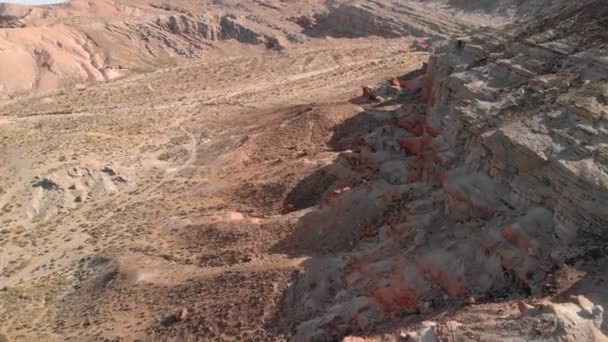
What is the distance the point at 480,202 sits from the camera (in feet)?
54.2

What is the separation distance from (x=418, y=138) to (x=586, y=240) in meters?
13.3

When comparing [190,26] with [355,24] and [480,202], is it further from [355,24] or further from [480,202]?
[480,202]

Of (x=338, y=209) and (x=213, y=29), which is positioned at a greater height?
(x=338, y=209)

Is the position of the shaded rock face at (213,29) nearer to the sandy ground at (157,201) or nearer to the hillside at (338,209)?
the sandy ground at (157,201)

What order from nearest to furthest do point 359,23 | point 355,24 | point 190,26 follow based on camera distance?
point 190,26, point 359,23, point 355,24

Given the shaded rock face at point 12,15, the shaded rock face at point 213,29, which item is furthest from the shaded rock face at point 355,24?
the shaded rock face at point 12,15

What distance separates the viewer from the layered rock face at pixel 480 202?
46.5 feet

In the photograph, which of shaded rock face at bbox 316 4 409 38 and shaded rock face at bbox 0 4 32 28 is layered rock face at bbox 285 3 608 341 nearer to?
shaded rock face at bbox 316 4 409 38

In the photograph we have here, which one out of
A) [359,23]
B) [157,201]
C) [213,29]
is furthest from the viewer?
[359,23]

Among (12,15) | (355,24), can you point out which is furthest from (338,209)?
(12,15)

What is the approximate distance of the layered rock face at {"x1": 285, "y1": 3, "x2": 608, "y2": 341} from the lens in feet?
46.5

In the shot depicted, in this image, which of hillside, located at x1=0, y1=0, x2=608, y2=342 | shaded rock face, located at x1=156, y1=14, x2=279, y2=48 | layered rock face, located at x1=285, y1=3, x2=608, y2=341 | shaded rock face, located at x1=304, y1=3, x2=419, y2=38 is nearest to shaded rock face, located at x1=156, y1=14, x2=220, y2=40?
shaded rock face, located at x1=156, y1=14, x2=279, y2=48

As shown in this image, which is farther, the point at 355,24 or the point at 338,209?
the point at 355,24

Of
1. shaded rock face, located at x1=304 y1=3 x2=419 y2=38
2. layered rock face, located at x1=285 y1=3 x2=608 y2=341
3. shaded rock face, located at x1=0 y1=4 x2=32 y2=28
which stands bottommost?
shaded rock face, located at x1=0 y1=4 x2=32 y2=28
